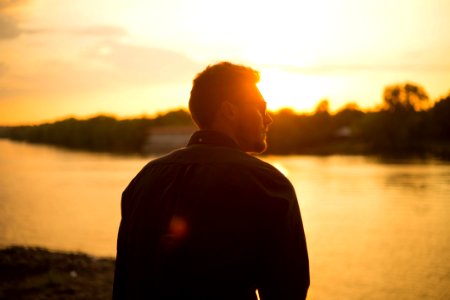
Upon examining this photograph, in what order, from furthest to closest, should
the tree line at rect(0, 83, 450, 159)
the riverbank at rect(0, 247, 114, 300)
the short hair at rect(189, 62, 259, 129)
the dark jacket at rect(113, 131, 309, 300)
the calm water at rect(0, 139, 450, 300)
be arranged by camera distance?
the tree line at rect(0, 83, 450, 159) → the calm water at rect(0, 139, 450, 300) → the riverbank at rect(0, 247, 114, 300) → the short hair at rect(189, 62, 259, 129) → the dark jacket at rect(113, 131, 309, 300)

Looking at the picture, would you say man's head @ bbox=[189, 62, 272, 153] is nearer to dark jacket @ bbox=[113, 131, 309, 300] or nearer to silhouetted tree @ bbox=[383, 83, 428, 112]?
dark jacket @ bbox=[113, 131, 309, 300]

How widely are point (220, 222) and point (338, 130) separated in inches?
5107

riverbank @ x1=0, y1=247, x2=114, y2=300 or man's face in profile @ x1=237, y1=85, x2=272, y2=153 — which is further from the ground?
man's face in profile @ x1=237, y1=85, x2=272, y2=153

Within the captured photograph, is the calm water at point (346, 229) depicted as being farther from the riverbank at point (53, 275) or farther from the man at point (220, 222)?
the man at point (220, 222)

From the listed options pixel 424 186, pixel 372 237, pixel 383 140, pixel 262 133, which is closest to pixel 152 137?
pixel 383 140

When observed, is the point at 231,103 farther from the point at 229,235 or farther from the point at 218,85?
the point at 229,235

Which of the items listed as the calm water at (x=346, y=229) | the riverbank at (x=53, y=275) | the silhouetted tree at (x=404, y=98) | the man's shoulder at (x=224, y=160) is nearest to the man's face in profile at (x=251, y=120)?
the man's shoulder at (x=224, y=160)

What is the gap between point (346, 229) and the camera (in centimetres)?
2247

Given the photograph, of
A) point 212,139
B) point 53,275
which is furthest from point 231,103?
point 53,275

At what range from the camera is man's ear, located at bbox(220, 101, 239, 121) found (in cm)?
197

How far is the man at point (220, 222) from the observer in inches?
69.3

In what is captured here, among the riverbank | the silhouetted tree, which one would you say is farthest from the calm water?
the silhouetted tree

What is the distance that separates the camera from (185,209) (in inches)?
72.0

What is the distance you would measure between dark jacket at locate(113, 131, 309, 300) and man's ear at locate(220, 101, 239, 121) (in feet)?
0.51
